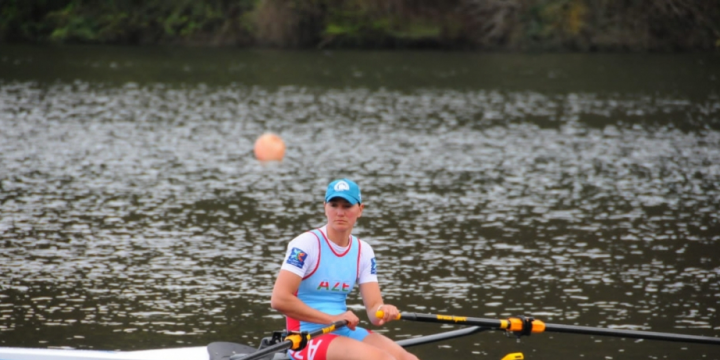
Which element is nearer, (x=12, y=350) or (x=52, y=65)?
(x=12, y=350)

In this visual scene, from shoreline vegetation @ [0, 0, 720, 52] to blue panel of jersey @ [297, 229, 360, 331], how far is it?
41478mm

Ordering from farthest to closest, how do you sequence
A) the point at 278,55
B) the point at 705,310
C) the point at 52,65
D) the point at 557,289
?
1. the point at 278,55
2. the point at 52,65
3. the point at 557,289
4. the point at 705,310

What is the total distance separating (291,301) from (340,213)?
0.56 metres

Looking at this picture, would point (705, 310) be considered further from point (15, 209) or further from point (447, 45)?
point (447, 45)

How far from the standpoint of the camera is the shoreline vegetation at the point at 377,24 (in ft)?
148

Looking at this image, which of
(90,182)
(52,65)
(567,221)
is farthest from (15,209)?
(52,65)

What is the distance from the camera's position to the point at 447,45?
48.6 m

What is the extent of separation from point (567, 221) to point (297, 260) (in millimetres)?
8174

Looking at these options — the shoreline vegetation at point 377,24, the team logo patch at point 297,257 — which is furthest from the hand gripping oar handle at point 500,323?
the shoreline vegetation at point 377,24

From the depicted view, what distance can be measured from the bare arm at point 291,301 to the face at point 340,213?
369mm

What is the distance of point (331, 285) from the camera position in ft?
18.3

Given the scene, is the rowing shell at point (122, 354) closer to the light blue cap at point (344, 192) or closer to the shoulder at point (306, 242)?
the shoulder at point (306, 242)

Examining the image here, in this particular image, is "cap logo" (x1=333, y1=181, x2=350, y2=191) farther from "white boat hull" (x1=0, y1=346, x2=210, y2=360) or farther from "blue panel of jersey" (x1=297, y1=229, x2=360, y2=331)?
"white boat hull" (x1=0, y1=346, x2=210, y2=360)

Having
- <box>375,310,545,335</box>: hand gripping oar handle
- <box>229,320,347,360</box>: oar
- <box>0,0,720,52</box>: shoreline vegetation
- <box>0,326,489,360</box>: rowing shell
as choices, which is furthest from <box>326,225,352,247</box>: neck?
<box>0,0,720,52</box>: shoreline vegetation
